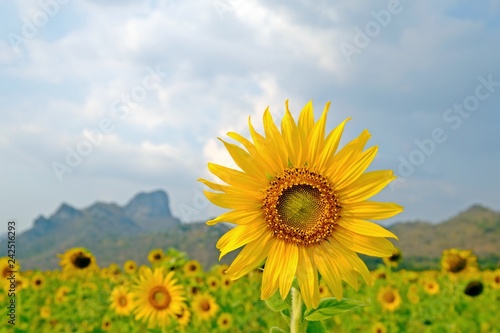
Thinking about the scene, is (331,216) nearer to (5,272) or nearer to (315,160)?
(315,160)

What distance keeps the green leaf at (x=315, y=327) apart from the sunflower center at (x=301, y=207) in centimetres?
46

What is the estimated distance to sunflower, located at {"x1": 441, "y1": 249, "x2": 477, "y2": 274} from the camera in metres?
11.5

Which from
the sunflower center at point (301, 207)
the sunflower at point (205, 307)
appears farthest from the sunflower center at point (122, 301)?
the sunflower center at point (301, 207)

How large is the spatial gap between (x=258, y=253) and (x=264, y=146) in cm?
46

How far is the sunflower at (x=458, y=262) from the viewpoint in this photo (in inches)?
453

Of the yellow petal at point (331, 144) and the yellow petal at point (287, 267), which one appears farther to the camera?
the yellow petal at point (331, 144)

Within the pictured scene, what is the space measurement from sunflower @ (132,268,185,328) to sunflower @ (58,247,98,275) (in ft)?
11.0

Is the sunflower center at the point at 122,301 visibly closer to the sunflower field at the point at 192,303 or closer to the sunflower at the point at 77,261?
the sunflower field at the point at 192,303

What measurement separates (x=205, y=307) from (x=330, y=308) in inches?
260

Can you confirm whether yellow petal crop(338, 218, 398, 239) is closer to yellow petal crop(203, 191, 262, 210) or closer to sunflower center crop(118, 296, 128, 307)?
yellow petal crop(203, 191, 262, 210)

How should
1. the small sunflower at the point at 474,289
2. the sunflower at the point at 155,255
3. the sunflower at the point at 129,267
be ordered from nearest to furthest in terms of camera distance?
1. the sunflower at the point at 155,255
2. the small sunflower at the point at 474,289
3. the sunflower at the point at 129,267

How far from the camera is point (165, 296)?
6234 mm

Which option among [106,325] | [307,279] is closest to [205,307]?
[106,325]

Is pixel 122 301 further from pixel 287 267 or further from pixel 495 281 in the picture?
pixel 495 281
